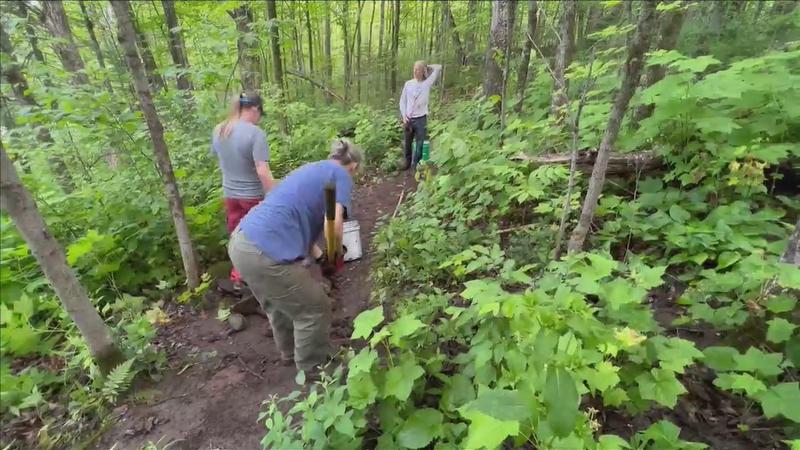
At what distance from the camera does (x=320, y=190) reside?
10.8ft

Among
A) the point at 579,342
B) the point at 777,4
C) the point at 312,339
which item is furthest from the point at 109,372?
the point at 777,4

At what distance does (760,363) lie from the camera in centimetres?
218

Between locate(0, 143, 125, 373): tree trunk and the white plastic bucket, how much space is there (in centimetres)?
257

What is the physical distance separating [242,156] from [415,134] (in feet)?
15.4

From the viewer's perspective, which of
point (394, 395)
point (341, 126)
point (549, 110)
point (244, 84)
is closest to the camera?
point (394, 395)

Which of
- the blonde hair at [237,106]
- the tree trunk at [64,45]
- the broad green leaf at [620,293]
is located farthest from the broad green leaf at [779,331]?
the tree trunk at [64,45]

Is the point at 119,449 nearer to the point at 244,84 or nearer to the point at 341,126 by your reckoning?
the point at 244,84

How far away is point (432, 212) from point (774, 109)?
138 inches

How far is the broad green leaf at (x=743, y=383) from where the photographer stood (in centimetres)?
204

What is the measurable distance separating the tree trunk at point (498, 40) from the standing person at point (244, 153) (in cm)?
341

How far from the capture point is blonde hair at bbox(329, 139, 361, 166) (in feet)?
11.4

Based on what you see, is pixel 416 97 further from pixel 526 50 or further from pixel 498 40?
pixel 526 50

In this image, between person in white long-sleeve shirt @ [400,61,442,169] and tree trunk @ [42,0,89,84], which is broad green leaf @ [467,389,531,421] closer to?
tree trunk @ [42,0,89,84]

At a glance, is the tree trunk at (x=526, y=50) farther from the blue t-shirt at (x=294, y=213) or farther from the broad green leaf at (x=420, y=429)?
the broad green leaf at (x=420, y=429)
